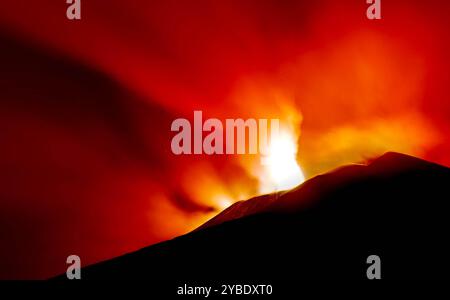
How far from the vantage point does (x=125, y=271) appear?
8.99 metres

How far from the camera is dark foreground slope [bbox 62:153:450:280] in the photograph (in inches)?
312

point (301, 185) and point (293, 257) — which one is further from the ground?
point (301, 185)

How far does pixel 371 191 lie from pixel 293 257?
131 inches

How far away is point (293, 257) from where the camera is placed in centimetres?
822

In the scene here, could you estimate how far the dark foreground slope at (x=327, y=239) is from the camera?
791 cm

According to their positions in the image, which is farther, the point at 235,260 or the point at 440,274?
the point at 235,260

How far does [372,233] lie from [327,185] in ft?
8.55

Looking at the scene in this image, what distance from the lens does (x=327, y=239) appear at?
8820mm
